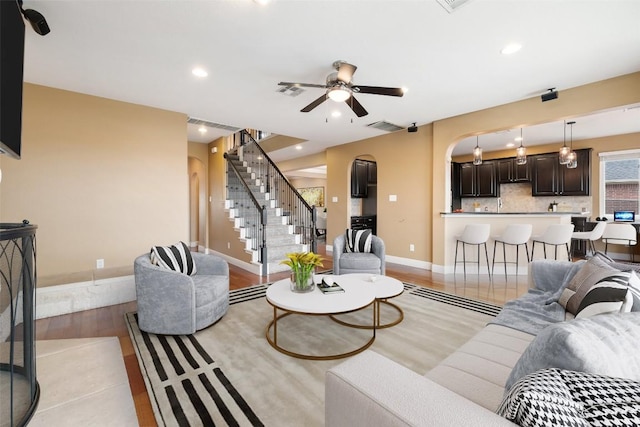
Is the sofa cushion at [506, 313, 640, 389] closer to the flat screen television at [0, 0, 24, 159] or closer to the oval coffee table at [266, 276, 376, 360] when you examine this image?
the oval coffee table at [266, 276, 376, 360]

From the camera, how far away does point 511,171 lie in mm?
→ 7582

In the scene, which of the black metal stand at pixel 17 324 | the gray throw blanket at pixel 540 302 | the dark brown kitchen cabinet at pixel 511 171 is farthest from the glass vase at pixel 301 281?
the dark brown kitchen cabinet at pixel 511 171

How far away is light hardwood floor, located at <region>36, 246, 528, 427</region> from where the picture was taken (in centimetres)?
207

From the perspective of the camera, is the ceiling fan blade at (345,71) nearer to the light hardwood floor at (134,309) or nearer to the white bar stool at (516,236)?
the light hardwood floor at (134,309)

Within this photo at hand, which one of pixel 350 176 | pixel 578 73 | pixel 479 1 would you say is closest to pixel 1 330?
pixel 479 1

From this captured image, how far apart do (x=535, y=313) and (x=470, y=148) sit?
6.88m

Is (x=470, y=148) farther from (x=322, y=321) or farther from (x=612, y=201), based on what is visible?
(x=322, y=321)

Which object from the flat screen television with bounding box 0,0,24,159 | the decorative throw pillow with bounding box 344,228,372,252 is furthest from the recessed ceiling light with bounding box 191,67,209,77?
the decorative throw pillow with bounding box 344,228,372,252

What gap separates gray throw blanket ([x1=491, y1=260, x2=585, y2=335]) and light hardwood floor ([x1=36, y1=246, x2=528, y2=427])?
1.08 metres

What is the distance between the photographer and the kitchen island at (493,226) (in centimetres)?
485

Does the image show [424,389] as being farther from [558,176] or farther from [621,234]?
[558,176]

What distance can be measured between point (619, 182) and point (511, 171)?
2127 millimetres

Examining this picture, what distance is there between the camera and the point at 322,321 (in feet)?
9.89

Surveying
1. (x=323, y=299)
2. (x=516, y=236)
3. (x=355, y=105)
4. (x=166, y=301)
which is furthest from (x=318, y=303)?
(x=516, y=236)
